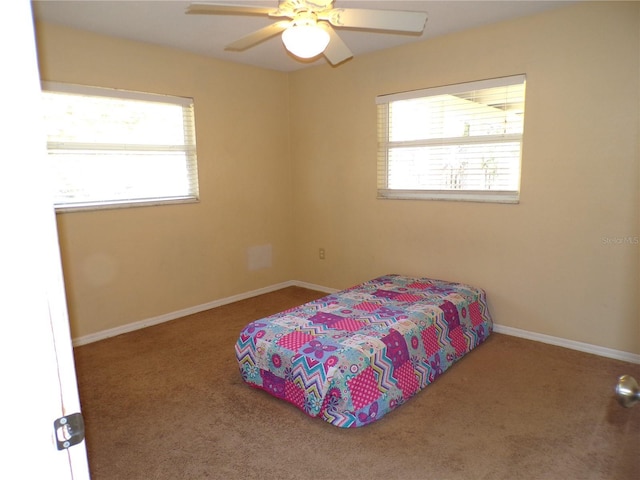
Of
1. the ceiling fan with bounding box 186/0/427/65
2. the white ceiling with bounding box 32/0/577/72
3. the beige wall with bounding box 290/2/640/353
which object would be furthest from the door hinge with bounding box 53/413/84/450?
the beige wall with bounding box 290/2/640/353

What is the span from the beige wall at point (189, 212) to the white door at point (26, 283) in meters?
3.02

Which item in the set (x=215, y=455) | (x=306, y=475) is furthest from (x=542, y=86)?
(x=215, y=455)

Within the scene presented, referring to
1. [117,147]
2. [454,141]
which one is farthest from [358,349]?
[117,147]

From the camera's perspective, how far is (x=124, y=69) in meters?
3.50

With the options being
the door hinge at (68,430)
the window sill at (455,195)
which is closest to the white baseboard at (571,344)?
the window sill at (455,195)

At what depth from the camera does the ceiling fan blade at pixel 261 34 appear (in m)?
2.43

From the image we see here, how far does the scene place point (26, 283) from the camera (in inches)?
25.0

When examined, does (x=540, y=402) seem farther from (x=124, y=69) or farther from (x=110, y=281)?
(x=124, y=69)

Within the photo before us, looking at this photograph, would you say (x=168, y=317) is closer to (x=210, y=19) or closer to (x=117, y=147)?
(x=117, y=147)

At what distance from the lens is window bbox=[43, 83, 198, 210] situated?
10.6 ft

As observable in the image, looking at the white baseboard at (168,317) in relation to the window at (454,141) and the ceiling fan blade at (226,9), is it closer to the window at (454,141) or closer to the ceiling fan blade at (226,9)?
the window at (454,141)

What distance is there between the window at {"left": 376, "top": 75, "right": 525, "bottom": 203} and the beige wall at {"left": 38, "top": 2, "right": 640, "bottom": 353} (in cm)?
10

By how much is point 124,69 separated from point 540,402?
12.6 feet

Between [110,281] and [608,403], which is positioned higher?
[110,281]
